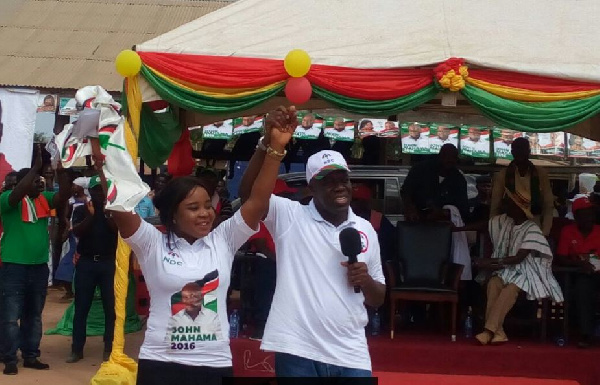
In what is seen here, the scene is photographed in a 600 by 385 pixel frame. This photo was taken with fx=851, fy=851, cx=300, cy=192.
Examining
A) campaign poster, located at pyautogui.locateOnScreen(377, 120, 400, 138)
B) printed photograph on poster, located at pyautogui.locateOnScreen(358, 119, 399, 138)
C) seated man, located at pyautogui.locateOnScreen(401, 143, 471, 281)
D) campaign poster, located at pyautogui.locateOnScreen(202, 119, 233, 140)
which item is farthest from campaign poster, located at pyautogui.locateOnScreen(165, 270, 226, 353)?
campaign poster, located at pyautogui.locateOnScreen(377, 120, 400, 138)

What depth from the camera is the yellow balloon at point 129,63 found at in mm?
6754

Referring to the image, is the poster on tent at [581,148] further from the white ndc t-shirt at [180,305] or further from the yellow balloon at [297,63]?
the white ndc t-shirt at [180,305]

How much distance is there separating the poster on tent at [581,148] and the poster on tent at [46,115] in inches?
427

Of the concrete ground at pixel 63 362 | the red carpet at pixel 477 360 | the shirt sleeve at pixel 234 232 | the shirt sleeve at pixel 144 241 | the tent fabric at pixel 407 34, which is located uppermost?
the tent fabric at pixel 407 34

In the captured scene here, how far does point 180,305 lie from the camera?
10.9 ft

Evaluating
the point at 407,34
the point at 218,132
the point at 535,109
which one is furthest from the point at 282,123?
the point at 218,132

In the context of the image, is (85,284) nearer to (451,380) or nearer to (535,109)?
(451,380)

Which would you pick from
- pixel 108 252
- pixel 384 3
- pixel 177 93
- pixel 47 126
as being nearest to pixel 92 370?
pixel 108 252

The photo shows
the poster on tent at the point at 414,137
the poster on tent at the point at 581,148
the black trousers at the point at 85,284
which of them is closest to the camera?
the black trousers at the point at 85,284

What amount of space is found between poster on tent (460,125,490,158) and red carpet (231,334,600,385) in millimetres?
9452

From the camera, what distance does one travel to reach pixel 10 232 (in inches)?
303

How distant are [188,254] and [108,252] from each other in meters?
5.24

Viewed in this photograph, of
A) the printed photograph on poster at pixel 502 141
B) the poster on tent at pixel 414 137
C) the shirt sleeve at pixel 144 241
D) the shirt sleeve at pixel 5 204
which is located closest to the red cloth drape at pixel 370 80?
the shirt sleeve at pixel 5 204

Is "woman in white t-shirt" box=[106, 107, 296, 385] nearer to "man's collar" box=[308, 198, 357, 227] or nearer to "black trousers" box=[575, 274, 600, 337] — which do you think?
"man's collar" box=[308, 198, 357, 227]
